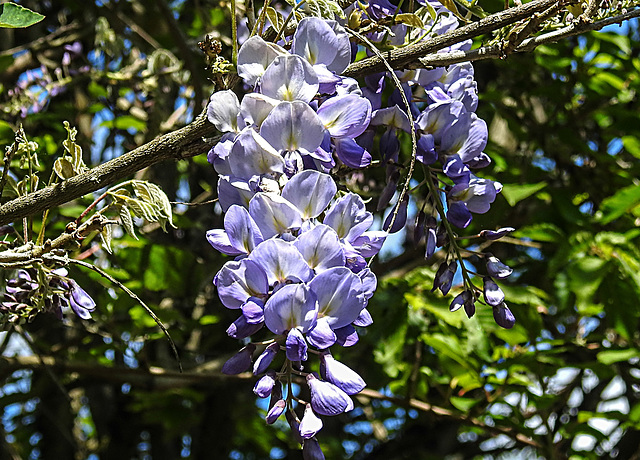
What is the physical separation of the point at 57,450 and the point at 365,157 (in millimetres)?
2851

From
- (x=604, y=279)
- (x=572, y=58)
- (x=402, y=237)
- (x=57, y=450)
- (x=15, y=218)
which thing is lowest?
(x=57, y=450)

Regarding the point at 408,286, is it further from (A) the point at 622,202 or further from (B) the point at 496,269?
(B) the point at 496,269

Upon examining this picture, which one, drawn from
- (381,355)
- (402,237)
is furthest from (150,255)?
(402,237)

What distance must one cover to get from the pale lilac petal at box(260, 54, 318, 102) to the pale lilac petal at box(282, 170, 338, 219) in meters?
0.11

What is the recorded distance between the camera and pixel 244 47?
0.77 metres

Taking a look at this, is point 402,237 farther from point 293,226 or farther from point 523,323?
point 293,226

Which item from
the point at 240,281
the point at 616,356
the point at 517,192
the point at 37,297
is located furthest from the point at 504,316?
the point at 616,356


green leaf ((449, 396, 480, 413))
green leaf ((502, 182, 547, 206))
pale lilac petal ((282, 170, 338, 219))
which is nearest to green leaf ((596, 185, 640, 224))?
green leaf ((502, 182, 547, 206))

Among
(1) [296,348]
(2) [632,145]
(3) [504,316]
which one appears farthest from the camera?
(2) [632,145]

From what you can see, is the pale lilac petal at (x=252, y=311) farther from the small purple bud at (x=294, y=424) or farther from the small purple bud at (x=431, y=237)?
the small purple bud at (x=431, y=237)

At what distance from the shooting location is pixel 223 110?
2.52 feet

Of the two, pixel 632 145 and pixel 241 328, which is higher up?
pixel 241 328

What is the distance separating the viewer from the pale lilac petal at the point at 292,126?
737 mm

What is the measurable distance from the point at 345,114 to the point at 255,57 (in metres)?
0.12
